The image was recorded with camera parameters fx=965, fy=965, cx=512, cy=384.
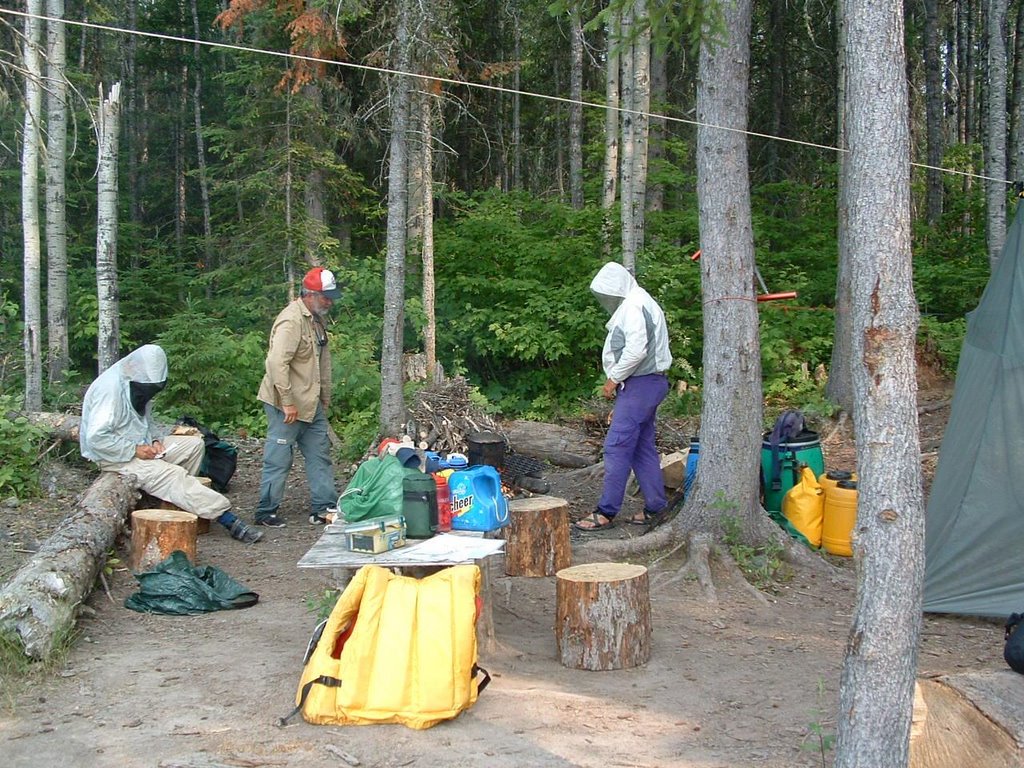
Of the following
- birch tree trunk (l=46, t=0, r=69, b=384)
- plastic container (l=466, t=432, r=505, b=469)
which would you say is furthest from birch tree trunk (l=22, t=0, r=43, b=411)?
plastic container (l=466, t=432, r=505, b=469)

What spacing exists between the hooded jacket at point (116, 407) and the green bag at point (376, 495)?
95.5 inches

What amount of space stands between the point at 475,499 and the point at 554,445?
4.89 meters

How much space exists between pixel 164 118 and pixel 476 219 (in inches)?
544

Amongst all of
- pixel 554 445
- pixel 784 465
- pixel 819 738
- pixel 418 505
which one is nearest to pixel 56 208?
pixel 554 445

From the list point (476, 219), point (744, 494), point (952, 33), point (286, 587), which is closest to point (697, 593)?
point (744, 494)

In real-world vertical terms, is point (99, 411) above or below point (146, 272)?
below

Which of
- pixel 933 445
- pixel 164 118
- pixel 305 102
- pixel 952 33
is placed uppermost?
pixel 952 33

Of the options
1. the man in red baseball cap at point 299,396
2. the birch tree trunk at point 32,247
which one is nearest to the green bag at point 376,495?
the man in red baseball cap at point 299,396

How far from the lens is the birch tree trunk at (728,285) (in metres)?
6.37

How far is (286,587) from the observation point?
6.12 metres

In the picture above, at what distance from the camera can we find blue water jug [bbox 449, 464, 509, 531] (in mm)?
5148

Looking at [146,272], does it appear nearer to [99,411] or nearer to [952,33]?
[99,411]

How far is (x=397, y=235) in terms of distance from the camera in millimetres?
9078

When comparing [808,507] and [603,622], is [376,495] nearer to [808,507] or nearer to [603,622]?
[603,622]
